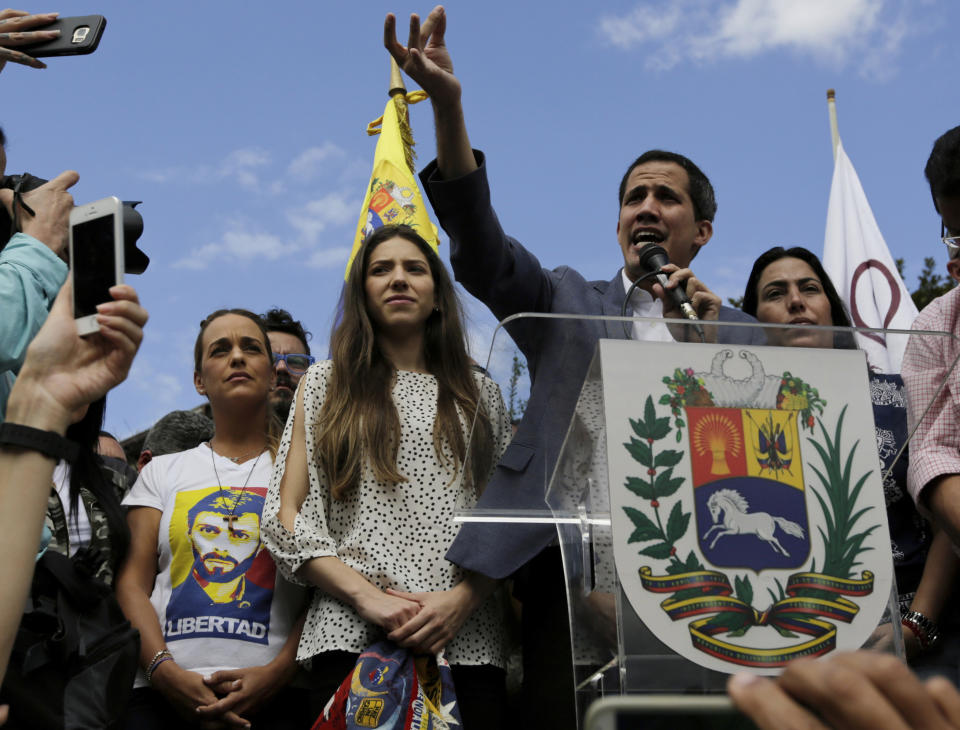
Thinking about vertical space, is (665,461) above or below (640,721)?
above

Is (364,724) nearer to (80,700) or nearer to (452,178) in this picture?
(80,700)

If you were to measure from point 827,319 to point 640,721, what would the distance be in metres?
2.44

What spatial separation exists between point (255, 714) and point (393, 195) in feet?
15.6

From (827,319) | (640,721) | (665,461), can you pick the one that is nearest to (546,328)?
(665,461)

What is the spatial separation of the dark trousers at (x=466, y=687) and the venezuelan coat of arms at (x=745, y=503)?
134cm

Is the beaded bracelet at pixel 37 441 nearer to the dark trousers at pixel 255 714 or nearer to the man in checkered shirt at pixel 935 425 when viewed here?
the dark trousers at pixel 255 714

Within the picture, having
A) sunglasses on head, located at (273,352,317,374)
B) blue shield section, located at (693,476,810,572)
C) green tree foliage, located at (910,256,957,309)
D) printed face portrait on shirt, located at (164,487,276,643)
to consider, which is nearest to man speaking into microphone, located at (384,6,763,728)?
blue shield section, located at (693,476,810,572)

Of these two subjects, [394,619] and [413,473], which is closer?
[394,619]

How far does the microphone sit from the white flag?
14.6ft

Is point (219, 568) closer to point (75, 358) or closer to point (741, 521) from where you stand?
point (75, 358)

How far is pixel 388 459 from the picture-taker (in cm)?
331

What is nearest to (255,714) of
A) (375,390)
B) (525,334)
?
(375,390)

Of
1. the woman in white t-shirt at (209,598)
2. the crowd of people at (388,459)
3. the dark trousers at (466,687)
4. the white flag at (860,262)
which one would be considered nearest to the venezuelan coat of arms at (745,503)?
the crowd of people at (388,459)

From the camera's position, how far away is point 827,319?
3990mm
